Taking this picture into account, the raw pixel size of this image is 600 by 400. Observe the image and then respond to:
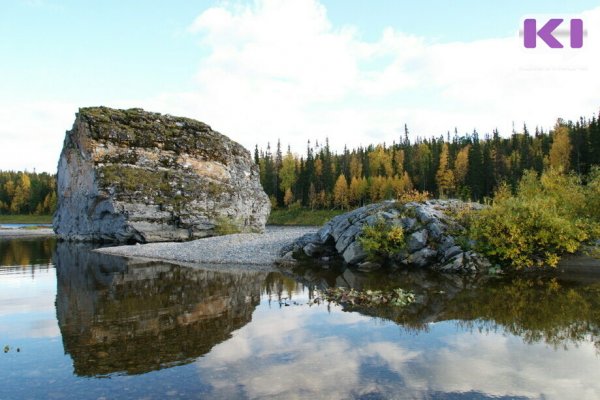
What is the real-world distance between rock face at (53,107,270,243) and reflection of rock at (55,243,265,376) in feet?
70.3

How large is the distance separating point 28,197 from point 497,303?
155 m

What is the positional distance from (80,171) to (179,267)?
3227 cm

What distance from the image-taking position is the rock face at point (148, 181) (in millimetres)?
49156

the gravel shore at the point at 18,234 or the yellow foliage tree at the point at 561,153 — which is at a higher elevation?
the yellow foliage tree at the point at 561,153

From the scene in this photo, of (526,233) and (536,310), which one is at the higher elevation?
(526,233)

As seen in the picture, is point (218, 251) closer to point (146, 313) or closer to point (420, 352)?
A: point (146, 313)

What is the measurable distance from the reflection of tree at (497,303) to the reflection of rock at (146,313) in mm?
4977

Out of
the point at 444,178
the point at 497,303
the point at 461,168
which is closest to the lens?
the point at 497,303

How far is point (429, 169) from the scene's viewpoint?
101562mm

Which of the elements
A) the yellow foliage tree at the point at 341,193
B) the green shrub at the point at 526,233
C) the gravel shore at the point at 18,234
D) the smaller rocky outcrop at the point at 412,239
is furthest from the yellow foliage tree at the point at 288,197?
the green shrub at the point at 526,233

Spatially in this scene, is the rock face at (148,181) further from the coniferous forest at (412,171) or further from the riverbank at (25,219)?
the riverbank at (25,219)

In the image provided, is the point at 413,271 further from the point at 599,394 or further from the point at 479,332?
the point at 599,394

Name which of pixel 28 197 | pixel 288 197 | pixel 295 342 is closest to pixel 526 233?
pixel 295 342

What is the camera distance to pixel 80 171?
54.1 m
